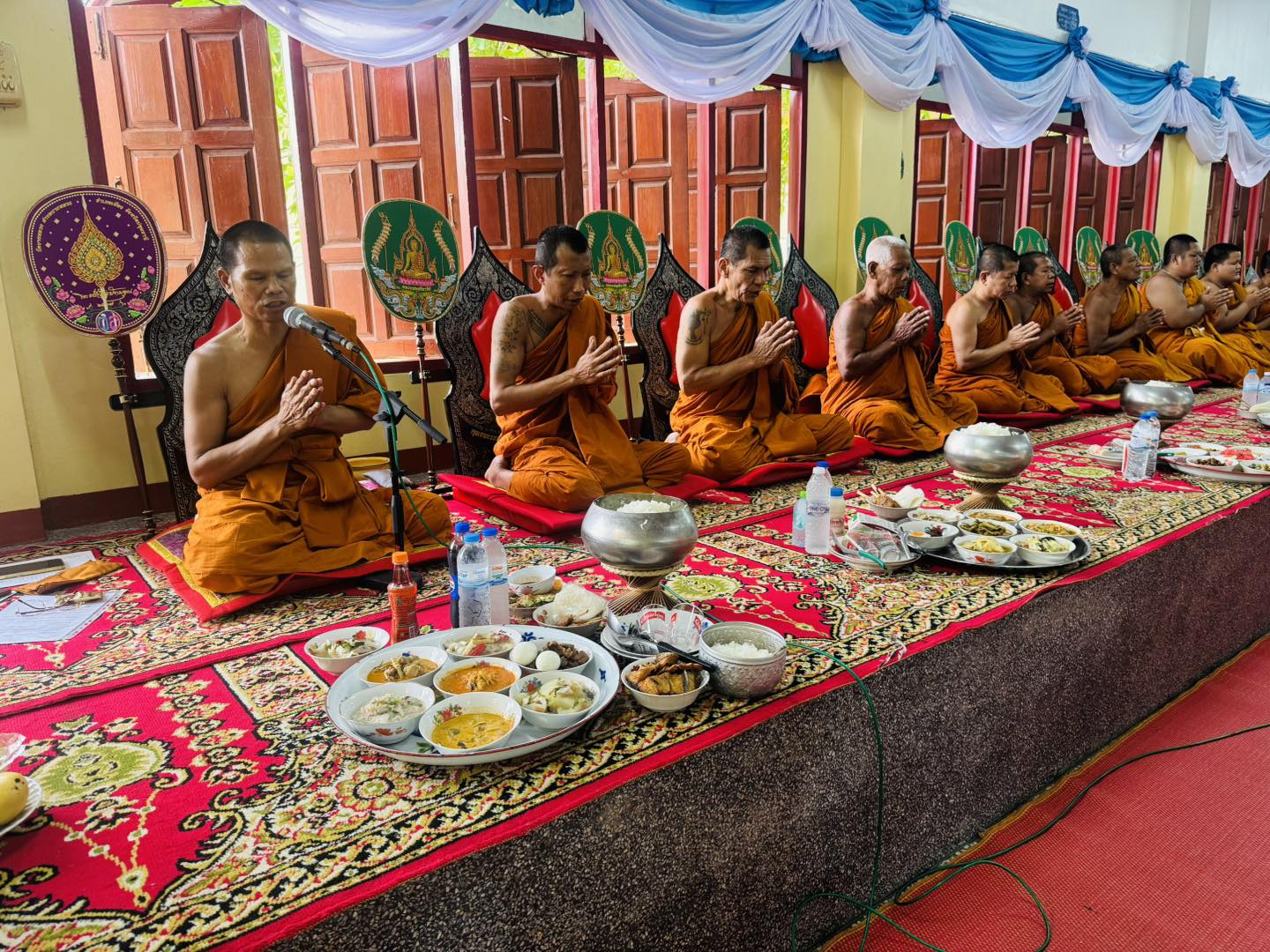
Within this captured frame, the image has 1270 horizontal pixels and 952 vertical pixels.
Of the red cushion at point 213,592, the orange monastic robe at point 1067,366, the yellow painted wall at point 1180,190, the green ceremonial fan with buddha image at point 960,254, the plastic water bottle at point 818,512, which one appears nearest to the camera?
the red cushion at point 213,592

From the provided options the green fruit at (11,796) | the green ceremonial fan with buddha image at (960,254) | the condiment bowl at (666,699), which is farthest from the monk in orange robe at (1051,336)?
the green fruit at (11,796)

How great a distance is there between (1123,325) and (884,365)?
3.52m

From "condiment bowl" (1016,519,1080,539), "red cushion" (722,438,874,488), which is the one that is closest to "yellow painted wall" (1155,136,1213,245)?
"red cushion" (722,438,874,488)

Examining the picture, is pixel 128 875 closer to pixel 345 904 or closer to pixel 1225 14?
pixel 345 904

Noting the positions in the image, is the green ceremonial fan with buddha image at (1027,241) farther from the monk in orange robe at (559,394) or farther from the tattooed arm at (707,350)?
the monk in orange robe at (559,394)

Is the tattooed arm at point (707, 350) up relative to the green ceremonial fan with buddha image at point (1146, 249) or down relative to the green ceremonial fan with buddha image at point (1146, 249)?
down

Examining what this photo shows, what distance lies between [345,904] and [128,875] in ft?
1.28

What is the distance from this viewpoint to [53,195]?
11.2 ft

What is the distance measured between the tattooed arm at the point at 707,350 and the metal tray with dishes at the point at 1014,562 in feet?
5.70

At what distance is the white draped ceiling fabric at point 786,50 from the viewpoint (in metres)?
4.17

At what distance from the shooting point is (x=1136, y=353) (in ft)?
23.8

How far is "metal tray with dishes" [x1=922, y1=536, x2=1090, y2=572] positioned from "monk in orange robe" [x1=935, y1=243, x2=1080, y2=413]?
3.20 m

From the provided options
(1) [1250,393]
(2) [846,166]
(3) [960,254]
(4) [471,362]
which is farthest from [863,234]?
(4) [471,362]

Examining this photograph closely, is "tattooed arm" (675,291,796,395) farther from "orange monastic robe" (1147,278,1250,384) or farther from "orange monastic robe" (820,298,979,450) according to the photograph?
"orange monastic robe" (1147,278,1250,384)
